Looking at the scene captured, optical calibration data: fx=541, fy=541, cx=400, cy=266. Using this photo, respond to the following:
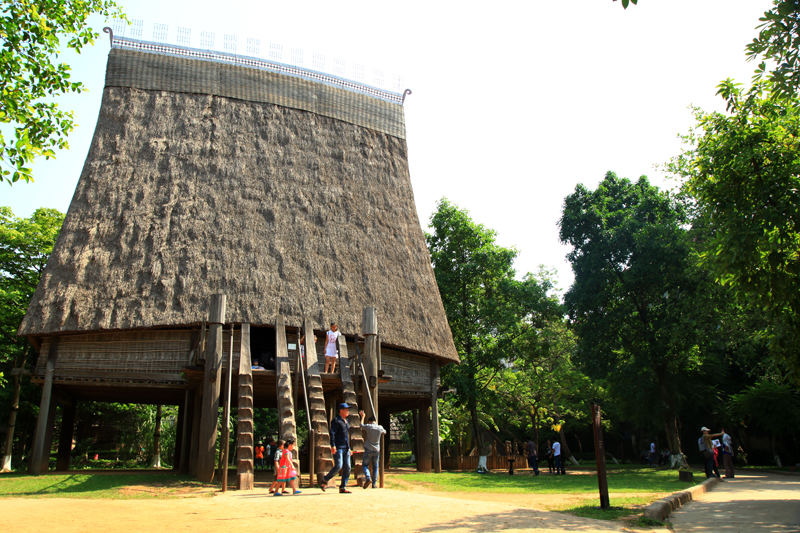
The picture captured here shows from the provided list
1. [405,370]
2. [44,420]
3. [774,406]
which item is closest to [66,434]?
[44,420]

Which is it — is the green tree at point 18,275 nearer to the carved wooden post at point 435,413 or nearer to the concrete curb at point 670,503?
the carved wooden post at point 435,413

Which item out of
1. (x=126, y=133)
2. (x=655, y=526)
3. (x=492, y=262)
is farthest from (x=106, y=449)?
(x=655, y=526)

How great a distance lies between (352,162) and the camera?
18016 millimetres

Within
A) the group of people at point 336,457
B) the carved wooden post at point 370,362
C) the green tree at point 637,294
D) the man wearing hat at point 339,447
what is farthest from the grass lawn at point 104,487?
the green tree at point 637,294

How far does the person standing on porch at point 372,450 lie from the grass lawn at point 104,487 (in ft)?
7.94

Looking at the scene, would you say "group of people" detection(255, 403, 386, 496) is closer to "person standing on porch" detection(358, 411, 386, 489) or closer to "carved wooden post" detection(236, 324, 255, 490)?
"person standing on porch" detection(358, 411, 386, 489)

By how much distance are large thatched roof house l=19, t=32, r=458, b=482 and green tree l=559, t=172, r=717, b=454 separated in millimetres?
9045

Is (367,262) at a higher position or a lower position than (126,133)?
lower

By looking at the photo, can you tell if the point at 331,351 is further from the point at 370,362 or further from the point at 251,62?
the point at 251,62

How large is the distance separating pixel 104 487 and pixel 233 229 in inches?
278

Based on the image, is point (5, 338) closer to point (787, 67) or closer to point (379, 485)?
point (379, 485)

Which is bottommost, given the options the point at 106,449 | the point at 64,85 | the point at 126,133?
the point at 106,449

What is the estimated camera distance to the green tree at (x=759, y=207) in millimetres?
8289

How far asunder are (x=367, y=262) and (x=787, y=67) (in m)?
11.1
